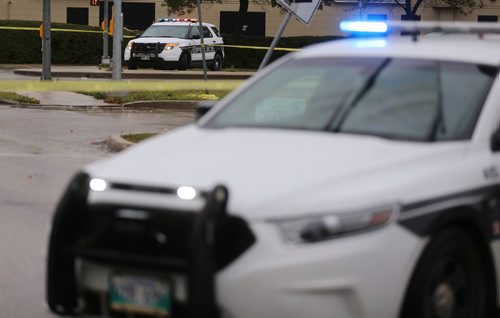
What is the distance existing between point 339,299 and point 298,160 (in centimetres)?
72

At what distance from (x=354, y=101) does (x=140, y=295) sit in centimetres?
167

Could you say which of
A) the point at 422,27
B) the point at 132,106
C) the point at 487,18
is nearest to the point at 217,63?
the point at 132,106

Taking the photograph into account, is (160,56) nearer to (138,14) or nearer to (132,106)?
(132,106)

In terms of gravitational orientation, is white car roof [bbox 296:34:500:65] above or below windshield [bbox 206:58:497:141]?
above

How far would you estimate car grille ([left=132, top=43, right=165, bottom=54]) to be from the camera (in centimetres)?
3622

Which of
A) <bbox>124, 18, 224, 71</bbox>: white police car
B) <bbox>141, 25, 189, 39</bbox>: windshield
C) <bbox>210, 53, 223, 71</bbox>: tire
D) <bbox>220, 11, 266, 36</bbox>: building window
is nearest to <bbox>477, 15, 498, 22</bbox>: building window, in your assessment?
<bbox>220, 11, 266, 36</bbox>: building window

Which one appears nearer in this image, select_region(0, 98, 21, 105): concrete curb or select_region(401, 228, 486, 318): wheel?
select_region(401, 228, 486, 318): wheel

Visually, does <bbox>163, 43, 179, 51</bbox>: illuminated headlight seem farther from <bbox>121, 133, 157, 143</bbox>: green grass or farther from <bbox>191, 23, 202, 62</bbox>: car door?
<bbox>121, 133, 157, 143</bbox>: green grass

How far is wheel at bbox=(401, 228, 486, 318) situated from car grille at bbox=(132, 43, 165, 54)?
3133cm

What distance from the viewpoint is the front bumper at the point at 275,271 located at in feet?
15.1

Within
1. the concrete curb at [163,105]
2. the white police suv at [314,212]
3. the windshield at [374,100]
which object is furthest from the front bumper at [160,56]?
the white police suv at [314,212]

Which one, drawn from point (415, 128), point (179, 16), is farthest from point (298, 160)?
point (179, 16)

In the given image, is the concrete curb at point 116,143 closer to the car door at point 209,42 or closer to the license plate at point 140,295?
the license plate at point 140,295

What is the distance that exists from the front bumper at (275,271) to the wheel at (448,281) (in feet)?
0.34
